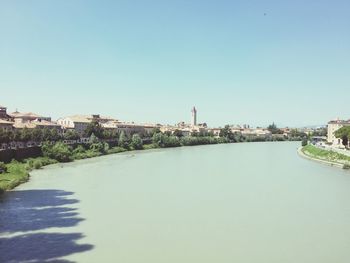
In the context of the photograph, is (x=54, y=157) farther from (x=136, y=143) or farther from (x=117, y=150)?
(x=136, y=143)

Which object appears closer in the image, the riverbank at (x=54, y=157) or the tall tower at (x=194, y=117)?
the riverbank at (x=54, y=157)

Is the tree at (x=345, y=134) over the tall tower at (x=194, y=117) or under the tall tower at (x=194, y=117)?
under

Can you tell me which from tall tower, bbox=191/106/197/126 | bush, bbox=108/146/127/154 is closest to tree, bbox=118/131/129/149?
bush, bbox=108/146/127/154

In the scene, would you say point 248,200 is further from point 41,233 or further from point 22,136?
point 22,136

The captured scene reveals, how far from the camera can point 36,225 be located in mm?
12586

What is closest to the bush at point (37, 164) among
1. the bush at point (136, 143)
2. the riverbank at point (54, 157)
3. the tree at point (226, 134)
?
the riverbank at point (54, 157)

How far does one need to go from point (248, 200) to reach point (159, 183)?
6.09 metres

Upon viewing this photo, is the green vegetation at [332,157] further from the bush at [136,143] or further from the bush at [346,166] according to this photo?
the bush at [136,143]

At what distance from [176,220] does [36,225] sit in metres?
4.38

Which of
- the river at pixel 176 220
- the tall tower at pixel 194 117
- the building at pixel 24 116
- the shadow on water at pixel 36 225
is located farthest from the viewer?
the tall tower at pixel 194 117

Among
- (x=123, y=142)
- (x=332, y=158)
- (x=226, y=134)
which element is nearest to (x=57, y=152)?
(x=123, y=142)

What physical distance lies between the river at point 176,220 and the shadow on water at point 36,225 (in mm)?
28

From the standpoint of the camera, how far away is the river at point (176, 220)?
10.2 meters

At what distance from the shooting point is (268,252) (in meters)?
10.4
